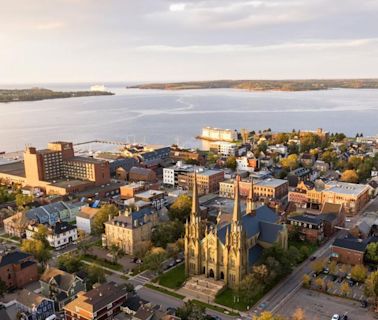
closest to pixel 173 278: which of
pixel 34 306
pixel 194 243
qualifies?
pixel 194 243

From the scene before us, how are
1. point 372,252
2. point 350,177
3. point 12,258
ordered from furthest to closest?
point 350,177
point 372,252
point 12,258

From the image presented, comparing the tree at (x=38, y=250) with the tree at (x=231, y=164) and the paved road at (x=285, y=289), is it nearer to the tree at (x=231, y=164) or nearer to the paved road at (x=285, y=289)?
the paved road at (x=285, y=289)

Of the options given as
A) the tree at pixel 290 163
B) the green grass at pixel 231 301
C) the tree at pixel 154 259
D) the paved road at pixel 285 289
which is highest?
the tree at pixel 154 259

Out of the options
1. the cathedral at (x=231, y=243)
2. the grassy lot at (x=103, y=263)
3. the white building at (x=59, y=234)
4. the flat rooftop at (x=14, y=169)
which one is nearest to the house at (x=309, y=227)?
the cathedral at (x=231, y=243)

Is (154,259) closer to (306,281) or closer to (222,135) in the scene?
(306,281)

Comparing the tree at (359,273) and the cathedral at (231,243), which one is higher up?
the cathedral at (231,243)
